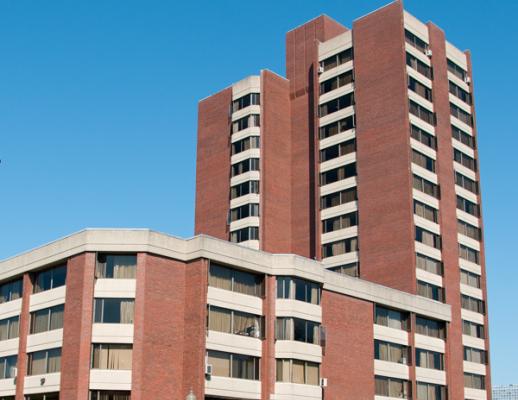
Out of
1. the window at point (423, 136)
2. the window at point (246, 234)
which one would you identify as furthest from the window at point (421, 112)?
the window at point (246, 234)

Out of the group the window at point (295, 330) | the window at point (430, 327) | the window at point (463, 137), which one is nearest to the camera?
the window at point (295, 330)

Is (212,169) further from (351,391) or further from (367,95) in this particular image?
(351,391)

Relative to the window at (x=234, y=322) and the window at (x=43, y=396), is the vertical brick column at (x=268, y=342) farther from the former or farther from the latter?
the window at (x=43, y=396)

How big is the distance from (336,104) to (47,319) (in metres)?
45.9

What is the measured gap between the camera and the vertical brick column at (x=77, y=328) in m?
52.2

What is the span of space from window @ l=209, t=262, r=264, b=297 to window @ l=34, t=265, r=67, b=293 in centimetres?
1031

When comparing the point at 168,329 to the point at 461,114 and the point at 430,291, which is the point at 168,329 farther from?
the point at 461,114

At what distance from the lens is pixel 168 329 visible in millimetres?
54812

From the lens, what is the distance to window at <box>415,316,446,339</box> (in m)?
74.5

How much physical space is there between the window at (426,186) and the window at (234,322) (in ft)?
102

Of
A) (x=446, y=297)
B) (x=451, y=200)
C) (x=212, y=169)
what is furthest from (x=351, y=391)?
(x=212, y=169)

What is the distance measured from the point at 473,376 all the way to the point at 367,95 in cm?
3127

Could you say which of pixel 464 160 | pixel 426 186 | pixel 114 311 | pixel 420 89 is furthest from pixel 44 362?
pixel 464 160

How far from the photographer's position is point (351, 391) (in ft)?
212
